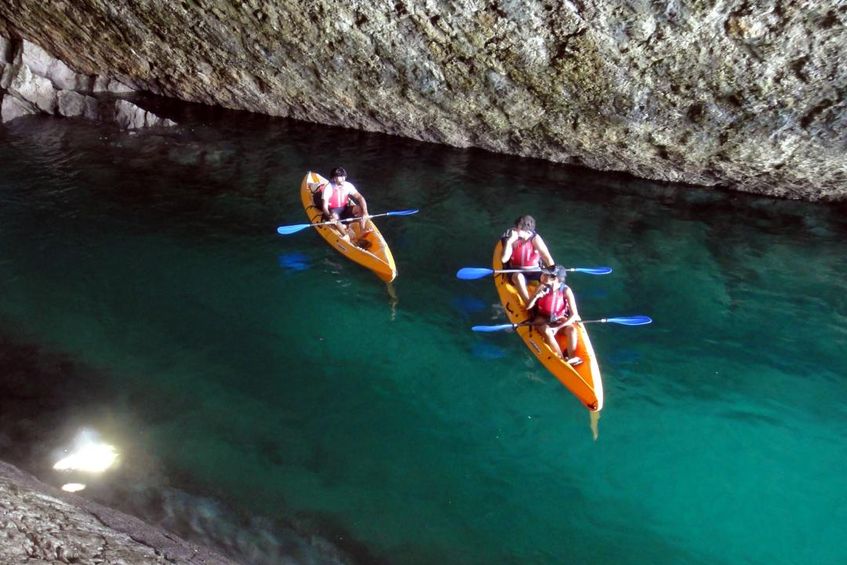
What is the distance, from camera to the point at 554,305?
777 centimetres

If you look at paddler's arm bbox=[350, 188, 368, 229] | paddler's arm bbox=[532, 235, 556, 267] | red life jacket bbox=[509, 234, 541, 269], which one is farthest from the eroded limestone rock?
paddler's arm bbox=[532, 235, 556, 267]

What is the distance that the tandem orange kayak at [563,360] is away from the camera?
7.01 metres

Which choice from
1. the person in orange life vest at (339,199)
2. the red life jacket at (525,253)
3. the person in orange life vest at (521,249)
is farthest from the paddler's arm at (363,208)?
the red life jacket at (525,253)

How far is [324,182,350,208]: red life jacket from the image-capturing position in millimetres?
10688

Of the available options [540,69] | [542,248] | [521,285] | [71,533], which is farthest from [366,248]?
[71,533]

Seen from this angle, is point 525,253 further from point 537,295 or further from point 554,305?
Answer: point 554,305

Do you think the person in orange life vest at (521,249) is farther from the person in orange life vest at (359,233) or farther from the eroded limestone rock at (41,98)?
the eroded limestone rock at (41,98)

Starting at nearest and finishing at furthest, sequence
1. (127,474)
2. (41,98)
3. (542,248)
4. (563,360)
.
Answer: (127,474) → (563,360) → (542,248) → (41,98)

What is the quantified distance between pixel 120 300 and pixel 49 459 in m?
3.29

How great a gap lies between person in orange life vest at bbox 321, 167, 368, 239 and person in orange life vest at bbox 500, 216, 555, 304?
2.80 m

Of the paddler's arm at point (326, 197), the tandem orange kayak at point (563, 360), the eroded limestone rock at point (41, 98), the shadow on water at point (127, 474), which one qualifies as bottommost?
the shadow on water at point (127, 474)

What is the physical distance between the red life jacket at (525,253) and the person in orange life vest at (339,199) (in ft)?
9.50

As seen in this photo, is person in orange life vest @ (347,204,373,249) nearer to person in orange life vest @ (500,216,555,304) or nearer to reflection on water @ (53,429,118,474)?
person in orange life vest @ (500,216,555,304)

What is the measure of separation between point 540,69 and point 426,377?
7.22 meters
